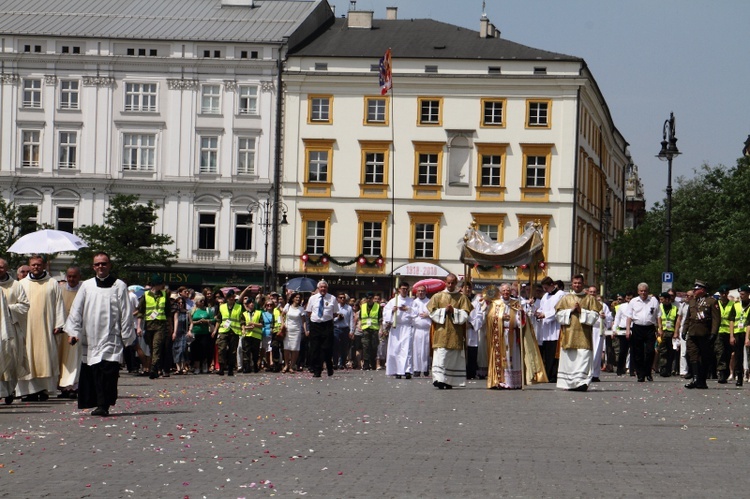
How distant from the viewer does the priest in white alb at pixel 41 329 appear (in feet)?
66.1

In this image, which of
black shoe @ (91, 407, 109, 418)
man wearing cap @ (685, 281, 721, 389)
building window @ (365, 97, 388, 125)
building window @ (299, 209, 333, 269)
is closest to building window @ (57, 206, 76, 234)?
building window @ (299, 209, 333, 269)

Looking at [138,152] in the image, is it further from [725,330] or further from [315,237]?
[725,330]

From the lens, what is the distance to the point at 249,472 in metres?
11.6

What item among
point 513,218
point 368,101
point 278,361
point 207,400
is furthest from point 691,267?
point 207,400

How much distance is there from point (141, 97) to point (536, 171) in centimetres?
1896

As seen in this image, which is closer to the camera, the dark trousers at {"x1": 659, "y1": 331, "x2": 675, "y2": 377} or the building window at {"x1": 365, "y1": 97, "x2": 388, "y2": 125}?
the dark trousers at {"x1": 659, "y1": 331, "x2": 675, "y2": 377}

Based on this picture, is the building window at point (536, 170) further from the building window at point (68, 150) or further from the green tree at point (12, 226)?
the green tree at point (12, 226)

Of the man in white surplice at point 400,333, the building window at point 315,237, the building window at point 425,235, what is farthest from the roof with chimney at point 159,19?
the man in white surplice at point 400,333

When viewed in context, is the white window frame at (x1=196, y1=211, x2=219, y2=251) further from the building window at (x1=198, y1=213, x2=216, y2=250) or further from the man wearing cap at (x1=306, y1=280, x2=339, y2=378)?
the man wearing cap at (x1=306, y1=280, x2=339, y2=378)

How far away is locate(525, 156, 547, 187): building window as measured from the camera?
7131 cm

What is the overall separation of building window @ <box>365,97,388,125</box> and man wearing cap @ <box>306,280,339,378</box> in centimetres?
4231

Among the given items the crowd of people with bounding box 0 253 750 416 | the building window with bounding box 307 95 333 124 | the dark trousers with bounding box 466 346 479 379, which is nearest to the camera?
the crowd of people with bounding box 0 253 750 416

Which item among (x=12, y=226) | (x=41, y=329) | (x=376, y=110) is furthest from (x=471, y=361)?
(x=376, y=110)

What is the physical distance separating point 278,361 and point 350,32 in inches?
1698
